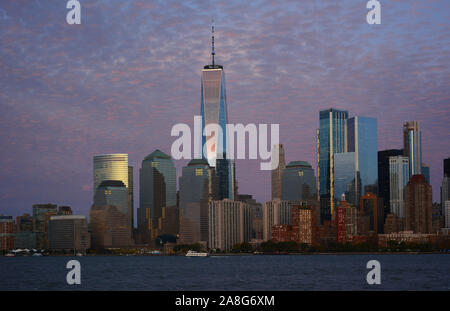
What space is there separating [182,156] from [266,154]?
34.9 feet

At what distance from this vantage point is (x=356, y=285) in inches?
3620
